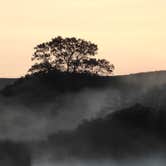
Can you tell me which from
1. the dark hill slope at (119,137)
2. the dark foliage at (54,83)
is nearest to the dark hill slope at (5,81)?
the dark foliage at (54,83)

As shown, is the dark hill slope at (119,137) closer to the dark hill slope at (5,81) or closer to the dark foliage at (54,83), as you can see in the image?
the dark foliage at (54,83)

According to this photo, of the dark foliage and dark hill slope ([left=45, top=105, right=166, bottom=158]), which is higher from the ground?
the dark foliage

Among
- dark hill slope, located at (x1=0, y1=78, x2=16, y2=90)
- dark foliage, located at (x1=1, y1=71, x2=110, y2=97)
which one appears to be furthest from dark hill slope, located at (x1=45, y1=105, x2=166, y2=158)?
dark hill slope, located at (x1=0, y1=78, x2=16, y2=90)

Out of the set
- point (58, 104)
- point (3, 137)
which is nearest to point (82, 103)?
point (58, 104)

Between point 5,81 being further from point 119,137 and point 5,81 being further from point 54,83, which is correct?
point 119,137

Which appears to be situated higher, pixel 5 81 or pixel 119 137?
pixel 5 81

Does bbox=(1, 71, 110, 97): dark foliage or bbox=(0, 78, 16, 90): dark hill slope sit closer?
bbox=(1, 71, 110, 97): dark foliage

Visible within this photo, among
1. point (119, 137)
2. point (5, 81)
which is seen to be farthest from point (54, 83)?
point (119, 137)

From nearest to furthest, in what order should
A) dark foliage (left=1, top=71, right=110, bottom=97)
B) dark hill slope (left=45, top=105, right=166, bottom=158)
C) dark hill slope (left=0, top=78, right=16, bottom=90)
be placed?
dark hill slope (left=45, top=105, right=166, bottom=158) → dark foliage (left=1, top=71, right=110, bottom=97) → dark hill slope (left=0, top=78, right=16, bottom=90)

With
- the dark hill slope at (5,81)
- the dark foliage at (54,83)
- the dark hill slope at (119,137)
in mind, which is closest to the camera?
the dark hill slope at (119,137)

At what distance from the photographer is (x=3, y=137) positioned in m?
65.0

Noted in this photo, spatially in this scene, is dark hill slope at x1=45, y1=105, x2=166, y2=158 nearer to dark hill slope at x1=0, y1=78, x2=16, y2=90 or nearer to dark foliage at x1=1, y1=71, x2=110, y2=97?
dark foliage at x1=1, y1=71, x2=110, y2=97

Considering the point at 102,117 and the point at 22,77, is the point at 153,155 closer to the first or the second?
the point at 102,117

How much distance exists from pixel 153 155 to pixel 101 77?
23.7 meters
